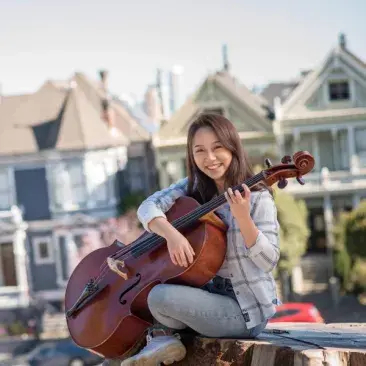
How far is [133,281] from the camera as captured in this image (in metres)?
4.02

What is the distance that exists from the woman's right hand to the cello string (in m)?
0.10

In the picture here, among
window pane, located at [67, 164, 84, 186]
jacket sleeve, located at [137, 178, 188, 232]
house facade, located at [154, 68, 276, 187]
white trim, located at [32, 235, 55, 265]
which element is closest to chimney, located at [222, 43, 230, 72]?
house facade, located at [154, 68, 276, 187]

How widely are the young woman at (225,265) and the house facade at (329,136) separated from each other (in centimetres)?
1876

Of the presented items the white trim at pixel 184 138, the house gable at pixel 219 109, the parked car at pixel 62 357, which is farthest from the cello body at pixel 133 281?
the white trim at pixel 184 138

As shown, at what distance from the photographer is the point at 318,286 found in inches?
865

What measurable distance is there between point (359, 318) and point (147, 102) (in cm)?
1716

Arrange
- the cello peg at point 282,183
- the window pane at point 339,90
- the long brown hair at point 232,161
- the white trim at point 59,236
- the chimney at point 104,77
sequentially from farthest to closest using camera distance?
the chimney at point 104,77 < the white trim at point 59,236 < the window pane at point 339,90 < the long brown hair at point 232,161 < the cello peg at point 282,183

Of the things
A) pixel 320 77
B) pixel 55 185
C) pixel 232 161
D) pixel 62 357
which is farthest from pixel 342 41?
pixel 232 161

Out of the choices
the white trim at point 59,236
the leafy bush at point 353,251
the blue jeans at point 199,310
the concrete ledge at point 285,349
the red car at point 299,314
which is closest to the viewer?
the concrete ledge at point 285,349

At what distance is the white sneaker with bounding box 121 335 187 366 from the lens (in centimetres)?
371

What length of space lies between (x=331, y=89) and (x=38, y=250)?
9.61 meters

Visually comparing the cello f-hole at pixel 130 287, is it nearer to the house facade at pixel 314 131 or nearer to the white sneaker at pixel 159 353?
the white sneaker at pixel 159 353

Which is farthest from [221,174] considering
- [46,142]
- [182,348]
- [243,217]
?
[46,142]

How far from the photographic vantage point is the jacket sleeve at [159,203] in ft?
13.0
